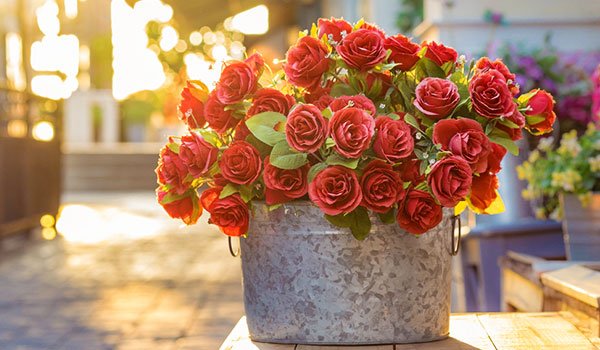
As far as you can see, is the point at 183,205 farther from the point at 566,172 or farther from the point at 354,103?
the point at 566,172

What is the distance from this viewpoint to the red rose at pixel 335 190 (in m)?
1.05

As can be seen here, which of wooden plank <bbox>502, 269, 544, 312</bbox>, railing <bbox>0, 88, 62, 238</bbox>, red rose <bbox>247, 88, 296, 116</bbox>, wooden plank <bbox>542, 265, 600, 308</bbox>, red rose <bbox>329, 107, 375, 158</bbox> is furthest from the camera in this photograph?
railing <bbox>0, 88, 62, 238</bbox>

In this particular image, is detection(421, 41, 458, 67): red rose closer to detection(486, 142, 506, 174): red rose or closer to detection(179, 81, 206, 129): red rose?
detection(486, 142, 506, 174): red rose

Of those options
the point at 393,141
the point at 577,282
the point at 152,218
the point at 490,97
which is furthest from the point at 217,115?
the point at 152,218

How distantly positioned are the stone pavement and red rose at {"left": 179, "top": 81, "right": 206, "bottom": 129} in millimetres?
1797

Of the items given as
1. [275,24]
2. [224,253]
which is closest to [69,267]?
[224,253]

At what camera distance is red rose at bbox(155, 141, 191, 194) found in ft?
3.79

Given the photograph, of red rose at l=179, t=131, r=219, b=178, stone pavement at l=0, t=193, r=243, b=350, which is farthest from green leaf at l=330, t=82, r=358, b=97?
stone pavement at l=0, t=193, r=243, b=350

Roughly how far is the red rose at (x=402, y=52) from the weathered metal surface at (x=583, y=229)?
1.15 m

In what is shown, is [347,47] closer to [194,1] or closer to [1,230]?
[1,230]

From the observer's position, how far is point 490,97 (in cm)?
110

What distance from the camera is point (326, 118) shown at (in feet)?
3.62

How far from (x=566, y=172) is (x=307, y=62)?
1.24 metres

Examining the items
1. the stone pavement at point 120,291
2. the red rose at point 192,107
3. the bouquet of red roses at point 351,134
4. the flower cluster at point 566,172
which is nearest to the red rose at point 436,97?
the bouquet of red roses at point 351,134
